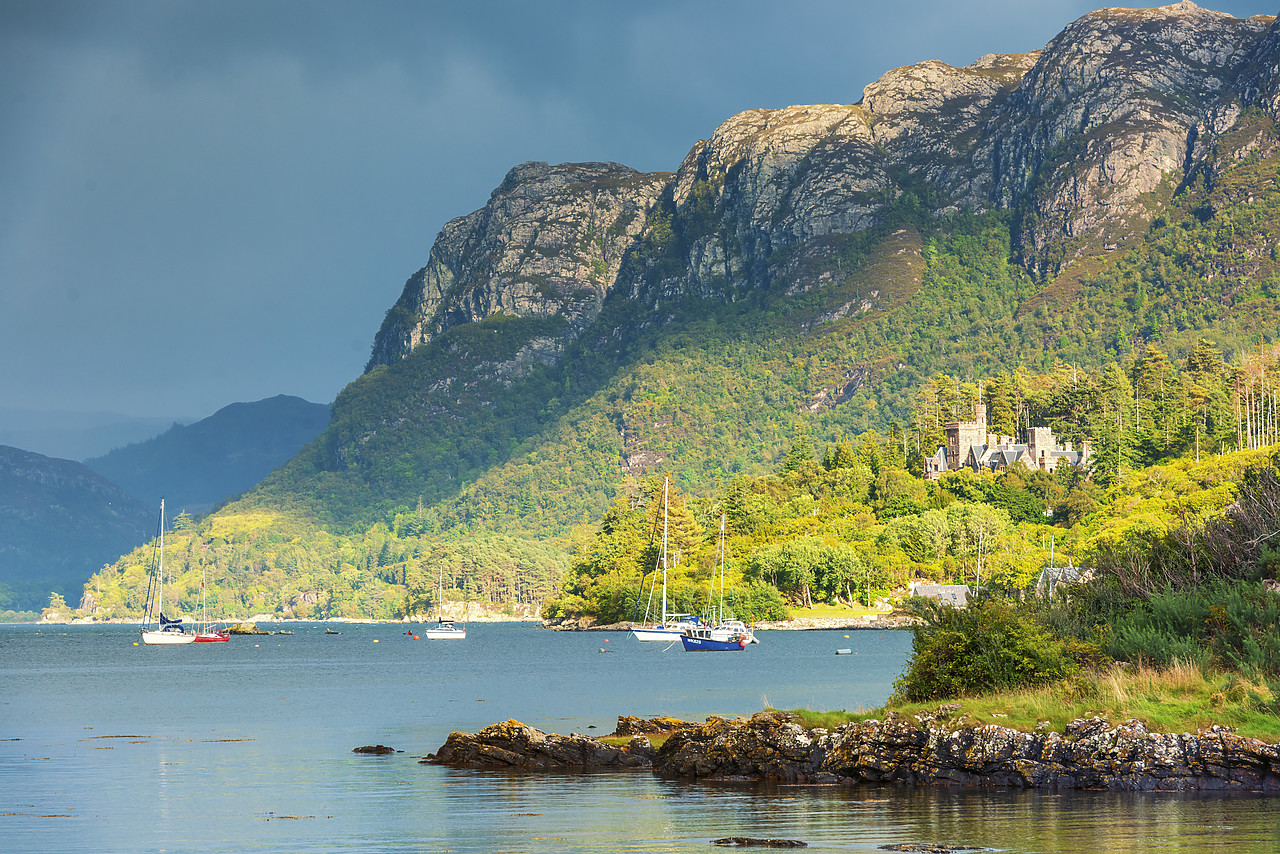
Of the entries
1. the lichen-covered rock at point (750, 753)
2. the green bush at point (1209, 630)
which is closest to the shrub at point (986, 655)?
the green bush at point (1209, 630)

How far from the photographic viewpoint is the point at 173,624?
17388cm

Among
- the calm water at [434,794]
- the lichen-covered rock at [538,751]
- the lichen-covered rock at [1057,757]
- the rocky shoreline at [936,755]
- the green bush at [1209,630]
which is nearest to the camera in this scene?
the calm water at [434,794]

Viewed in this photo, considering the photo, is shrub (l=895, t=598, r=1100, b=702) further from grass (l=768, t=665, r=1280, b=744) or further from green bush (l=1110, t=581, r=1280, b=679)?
green bush (l=1110, t=581, r=1280, b=679)

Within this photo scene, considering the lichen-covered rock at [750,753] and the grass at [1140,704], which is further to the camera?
the lichen-covered rock at [750,753]

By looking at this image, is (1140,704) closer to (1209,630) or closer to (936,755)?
(936,755)

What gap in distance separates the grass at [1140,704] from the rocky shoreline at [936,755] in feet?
0.84

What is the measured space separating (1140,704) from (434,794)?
1567 cm

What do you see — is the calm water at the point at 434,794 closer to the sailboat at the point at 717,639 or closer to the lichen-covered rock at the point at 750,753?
the lichen-covered rock at the point at 750,753

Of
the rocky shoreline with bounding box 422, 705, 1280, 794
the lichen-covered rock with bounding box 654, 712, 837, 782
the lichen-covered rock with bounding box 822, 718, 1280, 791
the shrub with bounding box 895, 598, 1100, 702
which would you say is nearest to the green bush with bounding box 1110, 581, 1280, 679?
the shrub with bounding box 895, 598, 1100, 702

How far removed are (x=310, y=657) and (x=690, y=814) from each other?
113 m

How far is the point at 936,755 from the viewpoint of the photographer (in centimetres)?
2925

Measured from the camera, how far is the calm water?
79.7 feet

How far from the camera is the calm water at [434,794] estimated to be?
79.7 ft

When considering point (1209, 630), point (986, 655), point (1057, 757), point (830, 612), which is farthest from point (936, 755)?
point (830, 612)
